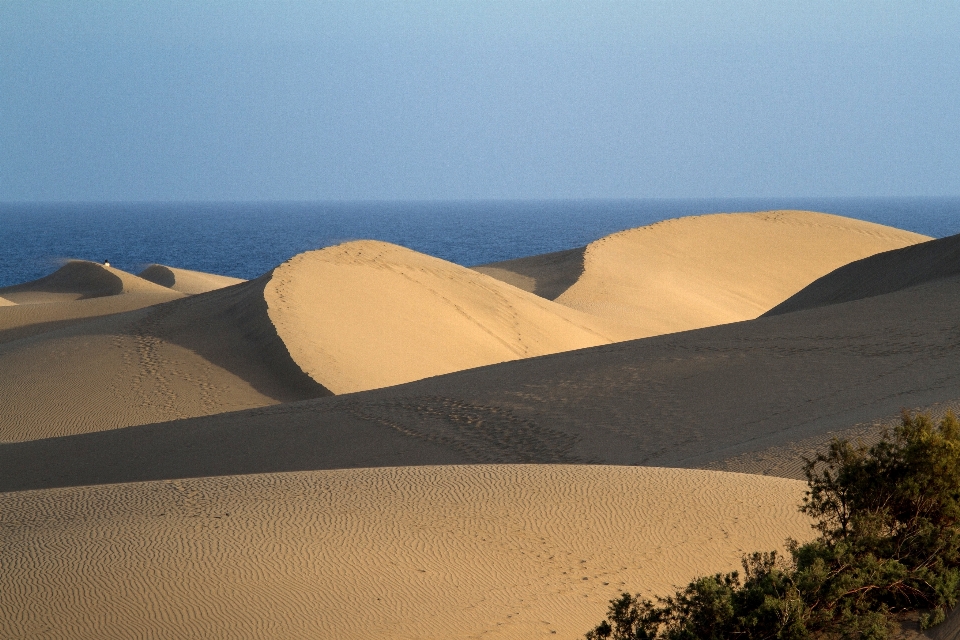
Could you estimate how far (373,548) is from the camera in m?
5.60

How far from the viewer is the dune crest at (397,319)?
16.7 m

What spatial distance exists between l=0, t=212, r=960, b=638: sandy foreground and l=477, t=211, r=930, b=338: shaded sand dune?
142 inches

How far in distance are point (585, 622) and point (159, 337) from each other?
13.8m

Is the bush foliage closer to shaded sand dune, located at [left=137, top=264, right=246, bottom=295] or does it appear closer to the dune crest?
the dune crest

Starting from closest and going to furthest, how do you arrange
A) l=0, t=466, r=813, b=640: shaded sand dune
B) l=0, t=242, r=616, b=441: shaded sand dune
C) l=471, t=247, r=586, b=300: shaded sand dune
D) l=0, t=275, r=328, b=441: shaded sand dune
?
l=0, t=466, r=813, b=640: shaded sand dune < l=0, t=275, r=328, b=441: shaded sand dune < l=0, t=242, r=616, b=441: shaded sand dune < l=471, t=247, r=586, b=300: shaded sand dune

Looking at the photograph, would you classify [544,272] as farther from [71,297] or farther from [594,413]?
[594,413]

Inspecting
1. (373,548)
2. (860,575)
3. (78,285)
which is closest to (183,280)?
(78,285)

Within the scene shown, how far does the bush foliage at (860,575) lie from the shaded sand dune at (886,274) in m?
12.0

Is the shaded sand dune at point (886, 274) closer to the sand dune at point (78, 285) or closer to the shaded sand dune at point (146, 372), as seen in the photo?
the shaded sand dune at point (146, 372)

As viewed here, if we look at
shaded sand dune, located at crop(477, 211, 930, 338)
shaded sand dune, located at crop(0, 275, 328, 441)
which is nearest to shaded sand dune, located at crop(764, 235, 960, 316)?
shaded sand dune, located at crop(477, 211, 930, 338)

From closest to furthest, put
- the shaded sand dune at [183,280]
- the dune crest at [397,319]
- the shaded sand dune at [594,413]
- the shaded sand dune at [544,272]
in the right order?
the shaded sand dune at [594,413]
the dune crest at [397,319]
the shaded sand dune at [544,272]
the shaded sand dune at [183,280]

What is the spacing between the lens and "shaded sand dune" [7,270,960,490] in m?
9.92

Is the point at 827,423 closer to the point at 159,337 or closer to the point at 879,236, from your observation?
the point at 159,337

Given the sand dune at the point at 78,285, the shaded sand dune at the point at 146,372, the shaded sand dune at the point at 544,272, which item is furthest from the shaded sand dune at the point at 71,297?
the shaded sand dune at the point at 544,272
